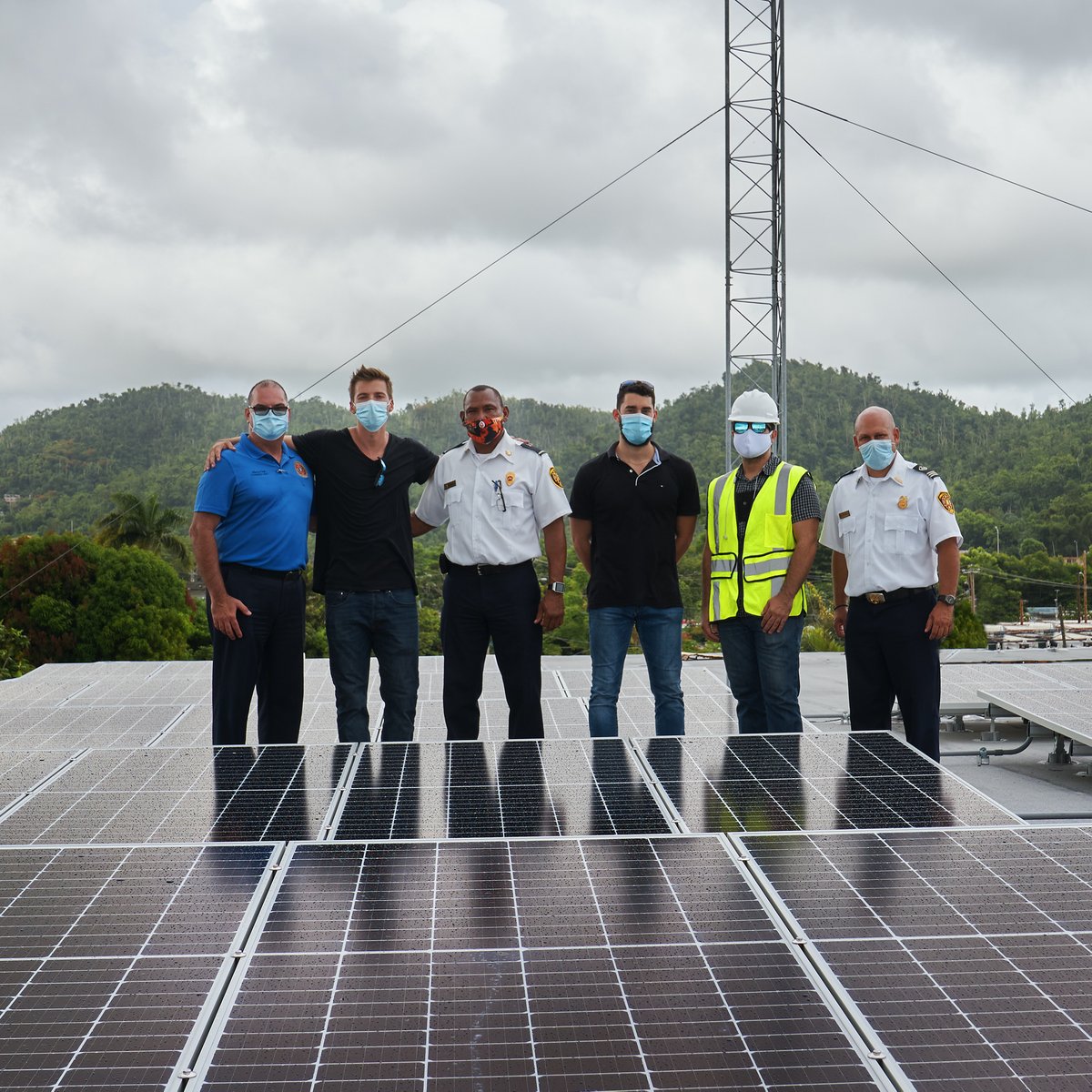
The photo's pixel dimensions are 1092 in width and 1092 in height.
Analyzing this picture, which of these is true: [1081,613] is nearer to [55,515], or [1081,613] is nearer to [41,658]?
[41,658]

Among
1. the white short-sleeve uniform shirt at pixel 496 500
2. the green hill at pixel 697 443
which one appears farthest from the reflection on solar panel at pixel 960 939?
the green hill at pixel 697 443

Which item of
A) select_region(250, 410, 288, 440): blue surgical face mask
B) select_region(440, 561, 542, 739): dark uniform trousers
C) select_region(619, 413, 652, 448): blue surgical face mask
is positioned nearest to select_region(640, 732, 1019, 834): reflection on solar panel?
select_region(440, 561, 542, 739): dark uniform trousers

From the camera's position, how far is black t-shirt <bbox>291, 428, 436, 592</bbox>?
5711 mm

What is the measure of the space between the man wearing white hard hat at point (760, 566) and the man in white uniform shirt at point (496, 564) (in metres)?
0.85

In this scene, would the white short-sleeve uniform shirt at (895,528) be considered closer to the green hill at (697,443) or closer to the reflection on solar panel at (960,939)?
the reflection on solar panel at (960,939)

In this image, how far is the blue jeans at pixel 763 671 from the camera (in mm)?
5770

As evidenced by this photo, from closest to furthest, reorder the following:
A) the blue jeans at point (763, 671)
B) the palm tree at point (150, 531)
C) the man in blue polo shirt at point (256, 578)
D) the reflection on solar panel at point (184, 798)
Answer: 1. the reflection on solar panel at point (184, 798)
2. the man in blue polo shirt at point (256, 578)
3. the blue jeans at point (763, 671)
4. the palm tree at point (150, 531)

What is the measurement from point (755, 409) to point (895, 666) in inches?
58.5

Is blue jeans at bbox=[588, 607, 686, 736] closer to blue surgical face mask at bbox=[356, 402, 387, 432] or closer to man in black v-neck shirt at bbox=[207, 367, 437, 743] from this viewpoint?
man in black v-neck shirt at bbox=[207, 367, 437, 743]

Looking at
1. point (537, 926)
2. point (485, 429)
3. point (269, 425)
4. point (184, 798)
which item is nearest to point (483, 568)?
point (485, 429)

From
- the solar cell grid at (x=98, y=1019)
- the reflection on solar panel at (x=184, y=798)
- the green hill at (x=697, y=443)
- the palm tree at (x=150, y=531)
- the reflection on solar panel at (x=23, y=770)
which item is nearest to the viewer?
the solar cell grid at (x=98, y=1019)

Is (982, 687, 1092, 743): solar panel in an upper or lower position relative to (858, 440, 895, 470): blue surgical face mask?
lower

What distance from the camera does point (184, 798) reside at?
3.79 meters

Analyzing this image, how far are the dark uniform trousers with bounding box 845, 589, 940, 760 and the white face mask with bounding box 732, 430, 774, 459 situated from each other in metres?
0.91
